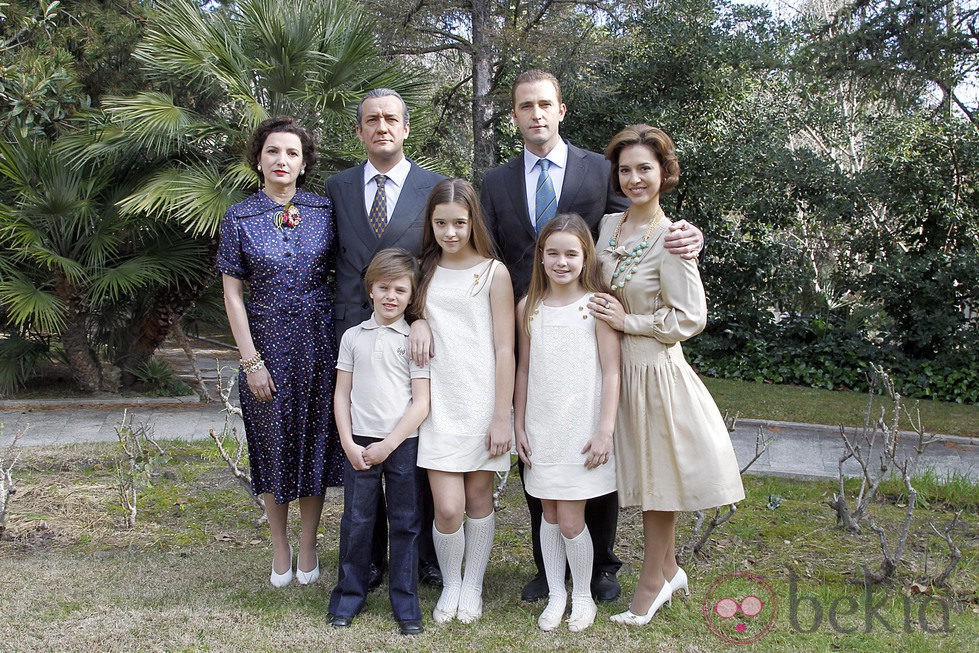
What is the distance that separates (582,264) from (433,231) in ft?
1.95

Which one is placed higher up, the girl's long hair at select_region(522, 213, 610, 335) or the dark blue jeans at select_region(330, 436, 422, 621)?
the girl's long hair at select_region(522, 213, 610, 335)

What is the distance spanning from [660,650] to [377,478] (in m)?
1.21

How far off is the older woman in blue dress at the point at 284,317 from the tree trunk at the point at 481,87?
6.51 m

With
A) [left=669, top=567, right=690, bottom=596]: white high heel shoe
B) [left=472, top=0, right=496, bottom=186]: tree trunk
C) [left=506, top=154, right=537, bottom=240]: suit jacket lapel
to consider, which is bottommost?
[left=669, top=567, right=690, bottom=596]: white high heel shoe

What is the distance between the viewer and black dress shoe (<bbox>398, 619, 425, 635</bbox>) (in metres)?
3.25

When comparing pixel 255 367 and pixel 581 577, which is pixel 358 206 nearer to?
pixel 255 367

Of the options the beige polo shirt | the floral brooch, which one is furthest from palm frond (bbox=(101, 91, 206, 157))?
the beige polo shirt

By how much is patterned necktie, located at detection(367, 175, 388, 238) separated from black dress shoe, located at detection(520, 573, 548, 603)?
5.12 ft

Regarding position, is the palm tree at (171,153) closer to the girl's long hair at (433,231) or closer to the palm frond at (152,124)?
the palm frond at (152,124)

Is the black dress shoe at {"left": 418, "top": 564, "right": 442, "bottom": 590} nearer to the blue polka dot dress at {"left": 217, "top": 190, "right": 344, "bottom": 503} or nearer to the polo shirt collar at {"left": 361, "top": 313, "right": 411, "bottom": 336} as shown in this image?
the blue polka dot dress at {"left": 217, "top": 190, "right": 344, "bottom": 503}

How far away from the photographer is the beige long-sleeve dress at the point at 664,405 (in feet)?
10.1

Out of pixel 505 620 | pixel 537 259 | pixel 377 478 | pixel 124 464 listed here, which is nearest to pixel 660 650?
pixel 505 620

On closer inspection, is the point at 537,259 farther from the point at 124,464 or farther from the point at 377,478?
the point at 124,464

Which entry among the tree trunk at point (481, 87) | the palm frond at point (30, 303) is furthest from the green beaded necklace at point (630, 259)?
the tree trunk at point (481, 87)
